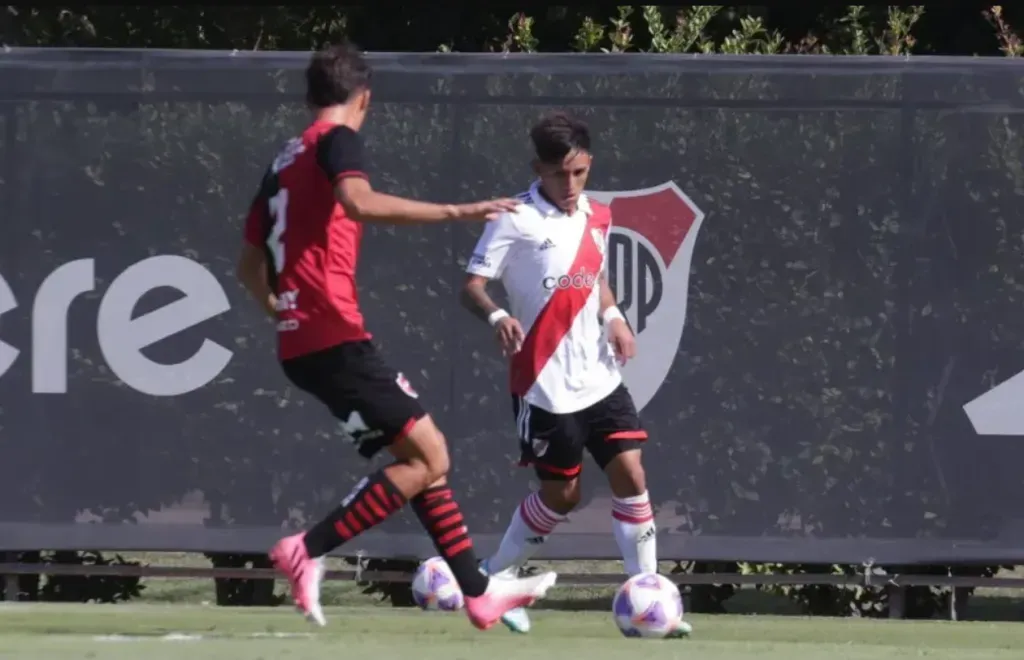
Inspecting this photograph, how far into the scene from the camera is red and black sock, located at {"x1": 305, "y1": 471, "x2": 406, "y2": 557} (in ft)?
20.5

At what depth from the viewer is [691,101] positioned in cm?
810

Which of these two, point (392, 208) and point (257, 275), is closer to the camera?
point (392, 208)

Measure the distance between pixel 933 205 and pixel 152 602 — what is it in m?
3.92

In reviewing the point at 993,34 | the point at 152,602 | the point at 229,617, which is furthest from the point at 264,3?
the point at 229,617

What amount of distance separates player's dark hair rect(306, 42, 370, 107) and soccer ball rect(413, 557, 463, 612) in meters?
1.80

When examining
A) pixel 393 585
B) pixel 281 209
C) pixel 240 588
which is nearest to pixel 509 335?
pixel 281 209

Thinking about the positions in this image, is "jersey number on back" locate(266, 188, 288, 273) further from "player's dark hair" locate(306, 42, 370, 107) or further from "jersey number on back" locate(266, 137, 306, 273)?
"player's dark hair" locate(306, 42, 370, 107)

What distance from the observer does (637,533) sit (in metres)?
7.16

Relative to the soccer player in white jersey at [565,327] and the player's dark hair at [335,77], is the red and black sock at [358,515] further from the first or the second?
the player's dark hair at [335,77]

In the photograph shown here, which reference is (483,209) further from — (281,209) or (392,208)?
(281,209)

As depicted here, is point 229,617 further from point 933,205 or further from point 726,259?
point 933,205

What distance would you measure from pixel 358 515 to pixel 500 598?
1.72ft

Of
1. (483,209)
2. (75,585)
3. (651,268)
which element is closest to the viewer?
(483,209)

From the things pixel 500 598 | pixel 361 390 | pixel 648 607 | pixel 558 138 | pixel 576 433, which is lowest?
pixel 648 607
